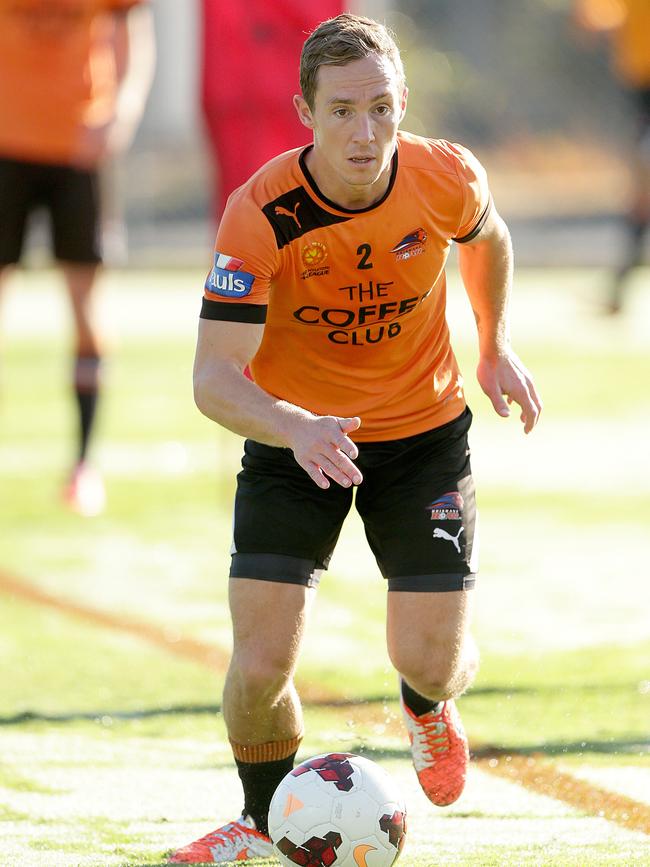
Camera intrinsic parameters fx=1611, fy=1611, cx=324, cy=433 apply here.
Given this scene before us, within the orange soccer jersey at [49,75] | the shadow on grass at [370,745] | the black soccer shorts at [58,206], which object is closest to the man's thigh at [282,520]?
the shadow on grass at [370,745]

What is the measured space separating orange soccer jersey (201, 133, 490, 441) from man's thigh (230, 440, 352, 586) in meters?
0.19

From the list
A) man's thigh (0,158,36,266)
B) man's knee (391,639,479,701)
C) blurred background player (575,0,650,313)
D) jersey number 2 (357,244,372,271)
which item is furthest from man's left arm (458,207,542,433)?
blurred background player (575,0,650,313)

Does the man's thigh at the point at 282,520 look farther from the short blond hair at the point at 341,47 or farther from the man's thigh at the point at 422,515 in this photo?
the short blond hair at the point at 341,47

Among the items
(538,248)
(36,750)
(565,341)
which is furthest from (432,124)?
(36,750)

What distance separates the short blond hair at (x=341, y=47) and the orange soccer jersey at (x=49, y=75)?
4153 millimetres

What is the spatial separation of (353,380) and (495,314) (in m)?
0.51

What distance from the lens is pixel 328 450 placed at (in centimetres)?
360

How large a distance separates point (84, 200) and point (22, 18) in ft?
3.08

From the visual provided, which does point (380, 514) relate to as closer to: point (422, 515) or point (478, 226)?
point (422, 515)

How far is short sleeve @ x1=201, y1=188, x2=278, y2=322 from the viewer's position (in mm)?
3961


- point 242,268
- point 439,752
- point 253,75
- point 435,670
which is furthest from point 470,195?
point 253,75

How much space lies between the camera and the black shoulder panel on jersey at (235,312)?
3965 mm

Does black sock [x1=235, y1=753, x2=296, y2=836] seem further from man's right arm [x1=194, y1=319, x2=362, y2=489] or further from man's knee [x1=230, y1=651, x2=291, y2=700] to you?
man's right arm [x1=194, y1=319, x2=362, y2=489]

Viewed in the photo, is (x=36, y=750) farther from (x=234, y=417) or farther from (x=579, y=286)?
(x=579, y=286)
